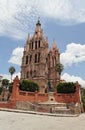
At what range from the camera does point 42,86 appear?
2628 inches

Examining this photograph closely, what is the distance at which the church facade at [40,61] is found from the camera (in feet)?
229

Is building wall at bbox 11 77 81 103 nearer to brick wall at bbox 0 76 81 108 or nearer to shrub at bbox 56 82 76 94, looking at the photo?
brick wall at bbox 0 76 81 108

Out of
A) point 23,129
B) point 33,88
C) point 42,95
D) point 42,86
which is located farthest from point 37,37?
point 23,129

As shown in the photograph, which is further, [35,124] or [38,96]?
[38,96]

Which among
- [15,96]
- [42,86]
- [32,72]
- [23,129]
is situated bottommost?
[23,129]

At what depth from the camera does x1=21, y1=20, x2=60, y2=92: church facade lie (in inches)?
2750

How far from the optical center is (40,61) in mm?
71000

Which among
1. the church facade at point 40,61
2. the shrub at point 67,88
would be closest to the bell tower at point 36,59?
the church facade at point 40,61

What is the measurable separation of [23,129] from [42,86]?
184 feet

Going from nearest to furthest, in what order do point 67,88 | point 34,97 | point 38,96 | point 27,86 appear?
1. point 34,97
2. point 38,96
3. point 67,88
4. point 27,86

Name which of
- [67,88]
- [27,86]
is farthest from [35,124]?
[27,86]

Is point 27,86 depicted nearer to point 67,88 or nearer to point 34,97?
point 34,97

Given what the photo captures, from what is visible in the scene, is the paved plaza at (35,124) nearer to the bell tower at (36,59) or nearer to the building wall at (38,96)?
the building wall at (38,96)

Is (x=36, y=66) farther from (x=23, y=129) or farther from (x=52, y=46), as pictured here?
(x=23, y=129)
